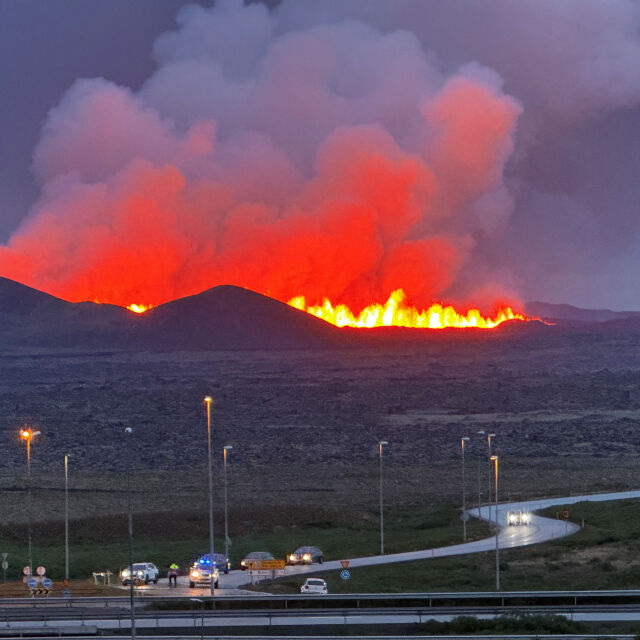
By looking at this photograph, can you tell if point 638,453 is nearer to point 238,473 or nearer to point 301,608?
point 238,473

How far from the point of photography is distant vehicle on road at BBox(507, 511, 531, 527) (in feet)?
294

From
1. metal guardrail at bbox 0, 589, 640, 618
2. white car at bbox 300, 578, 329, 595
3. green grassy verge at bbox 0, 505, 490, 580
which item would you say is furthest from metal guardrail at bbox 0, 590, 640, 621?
green grassy verge at bbox 0, 505, 490, 580

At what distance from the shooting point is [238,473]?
146125 mm

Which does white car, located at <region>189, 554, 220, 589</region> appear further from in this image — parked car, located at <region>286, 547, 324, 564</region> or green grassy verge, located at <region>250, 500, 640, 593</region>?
parked car, located at <region>286, 547, 324, 564</region>

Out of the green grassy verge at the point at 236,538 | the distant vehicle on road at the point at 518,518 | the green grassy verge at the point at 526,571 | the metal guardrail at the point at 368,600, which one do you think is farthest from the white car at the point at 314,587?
the distant vehicle on road at the point at 518,518

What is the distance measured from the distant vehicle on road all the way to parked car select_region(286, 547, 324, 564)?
62.8 feet

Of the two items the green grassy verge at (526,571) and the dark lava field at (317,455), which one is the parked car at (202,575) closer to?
the green grassy verge at (526,571)

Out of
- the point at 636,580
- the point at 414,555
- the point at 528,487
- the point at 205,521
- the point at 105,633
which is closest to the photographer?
the point at 105,633

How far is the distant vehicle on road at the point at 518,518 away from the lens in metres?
89.8

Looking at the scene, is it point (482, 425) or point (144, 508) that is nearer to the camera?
point (144, 508)

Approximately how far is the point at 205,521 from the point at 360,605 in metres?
51.8

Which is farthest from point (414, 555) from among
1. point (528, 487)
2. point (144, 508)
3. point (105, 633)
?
point (528, 487)

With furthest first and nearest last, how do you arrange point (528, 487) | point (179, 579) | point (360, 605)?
point (528, 487) < point (179, 579) < point (360, 605)

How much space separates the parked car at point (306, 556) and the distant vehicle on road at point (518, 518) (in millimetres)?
19130
